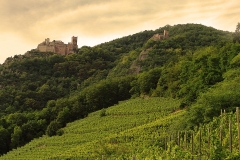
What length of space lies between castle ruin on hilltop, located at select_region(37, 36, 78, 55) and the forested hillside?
16.3ft

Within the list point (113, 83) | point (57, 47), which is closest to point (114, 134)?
point (113, 83)

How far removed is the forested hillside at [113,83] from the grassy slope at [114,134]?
2.99m

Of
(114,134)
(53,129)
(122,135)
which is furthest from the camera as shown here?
(53,129)

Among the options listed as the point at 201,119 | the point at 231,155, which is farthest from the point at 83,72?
the point at 231,155

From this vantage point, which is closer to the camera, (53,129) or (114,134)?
(114,134)

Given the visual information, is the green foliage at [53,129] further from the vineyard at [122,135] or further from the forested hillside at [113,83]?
the vineyard at [122,135]

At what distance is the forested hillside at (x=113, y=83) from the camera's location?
1518 inches

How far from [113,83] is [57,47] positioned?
73671 millimetres

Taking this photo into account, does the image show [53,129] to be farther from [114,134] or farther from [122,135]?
[122,135]

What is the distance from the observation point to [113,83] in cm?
7100

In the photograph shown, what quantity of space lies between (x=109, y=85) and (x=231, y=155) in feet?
191

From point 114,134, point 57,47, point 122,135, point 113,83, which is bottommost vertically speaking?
point 114,134

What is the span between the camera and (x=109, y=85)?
7006 centimetres

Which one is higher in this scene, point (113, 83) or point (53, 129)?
point (113, 83)
